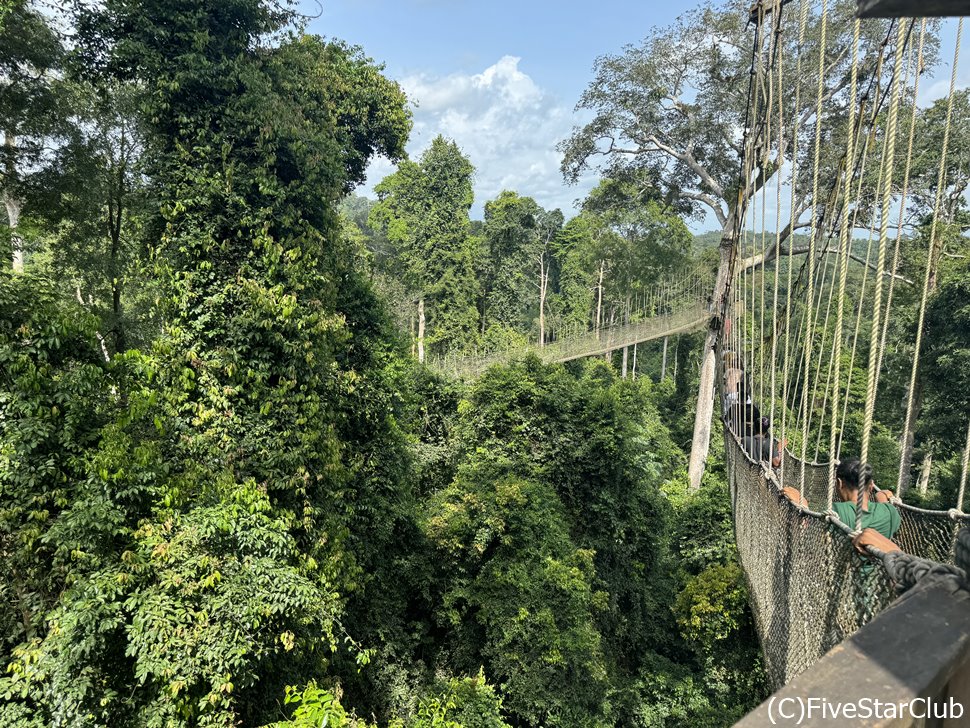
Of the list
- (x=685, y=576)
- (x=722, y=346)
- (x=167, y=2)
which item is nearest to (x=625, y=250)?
(x=722, y=346)

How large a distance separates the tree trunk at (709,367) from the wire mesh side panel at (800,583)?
20.5ft

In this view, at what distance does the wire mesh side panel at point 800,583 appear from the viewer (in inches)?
66.1

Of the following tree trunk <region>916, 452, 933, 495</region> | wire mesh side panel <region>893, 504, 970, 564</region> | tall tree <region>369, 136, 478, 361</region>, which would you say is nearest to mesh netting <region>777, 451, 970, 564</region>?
wire mesh side panel <region>893, 504, 970, 564</region>

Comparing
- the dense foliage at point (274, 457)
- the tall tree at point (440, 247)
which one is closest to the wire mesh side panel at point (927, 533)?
the dense foliage at point (274, 457)

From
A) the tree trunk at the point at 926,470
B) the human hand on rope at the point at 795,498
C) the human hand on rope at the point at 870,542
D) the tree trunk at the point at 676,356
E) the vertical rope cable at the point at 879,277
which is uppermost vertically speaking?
the vertical rope cable at the point at 879,277

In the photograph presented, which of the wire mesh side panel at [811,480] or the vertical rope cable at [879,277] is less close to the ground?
the vertical rope cable at [879,277]

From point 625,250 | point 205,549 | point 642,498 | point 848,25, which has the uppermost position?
point 848,25

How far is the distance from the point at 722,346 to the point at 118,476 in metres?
7.95

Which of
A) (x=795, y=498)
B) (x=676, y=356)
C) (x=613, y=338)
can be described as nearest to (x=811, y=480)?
(x=795, y=498)

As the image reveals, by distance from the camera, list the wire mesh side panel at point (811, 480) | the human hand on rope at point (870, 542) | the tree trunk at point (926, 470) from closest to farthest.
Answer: the human hand on rope at point (870, 542) → the wire mesh side panel at point (811, 480) → the tree trunk at point (926, 470)

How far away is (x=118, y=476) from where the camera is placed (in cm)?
335

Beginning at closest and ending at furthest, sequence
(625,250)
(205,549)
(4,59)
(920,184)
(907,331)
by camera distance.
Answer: (205,549) < (4,59) < (920,184) < (907,331) < (625,250)

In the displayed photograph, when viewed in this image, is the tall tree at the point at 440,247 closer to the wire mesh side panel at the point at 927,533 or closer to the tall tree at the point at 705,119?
the tall tree at the point at 705,119

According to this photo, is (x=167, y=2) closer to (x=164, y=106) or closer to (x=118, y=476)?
(x=164, y=106)
